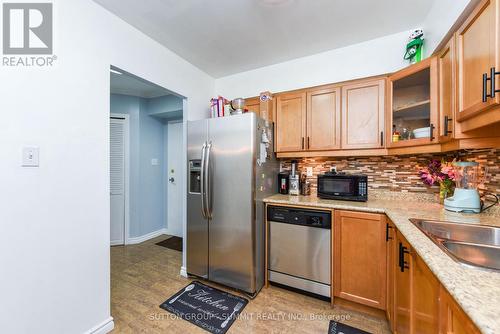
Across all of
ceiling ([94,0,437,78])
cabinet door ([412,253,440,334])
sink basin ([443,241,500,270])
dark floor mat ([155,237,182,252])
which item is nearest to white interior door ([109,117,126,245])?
dark floor mat ([155,237,182,252])

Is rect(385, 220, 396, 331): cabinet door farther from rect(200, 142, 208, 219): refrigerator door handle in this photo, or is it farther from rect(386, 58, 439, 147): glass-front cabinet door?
rect(200, 142, 208, 219): refrigerator door handle

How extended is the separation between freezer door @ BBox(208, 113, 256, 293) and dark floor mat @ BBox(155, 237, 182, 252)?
1260 mm

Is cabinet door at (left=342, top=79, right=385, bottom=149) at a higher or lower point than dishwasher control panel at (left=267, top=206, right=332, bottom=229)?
higher

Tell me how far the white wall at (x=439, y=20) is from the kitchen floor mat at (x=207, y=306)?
2.64 m

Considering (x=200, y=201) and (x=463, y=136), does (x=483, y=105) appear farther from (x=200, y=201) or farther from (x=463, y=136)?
(x=200, y=201)

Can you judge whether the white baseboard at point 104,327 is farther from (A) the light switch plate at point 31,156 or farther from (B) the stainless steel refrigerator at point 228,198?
(A) the light switch plate at point 31,156

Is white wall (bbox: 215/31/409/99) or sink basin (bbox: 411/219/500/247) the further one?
white wall (bbox: 215/31/409/99)

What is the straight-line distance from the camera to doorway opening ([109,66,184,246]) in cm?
328

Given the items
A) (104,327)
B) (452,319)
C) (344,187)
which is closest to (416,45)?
(344,187)

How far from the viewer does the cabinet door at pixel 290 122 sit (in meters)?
2.29

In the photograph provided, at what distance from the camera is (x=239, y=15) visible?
171 cm

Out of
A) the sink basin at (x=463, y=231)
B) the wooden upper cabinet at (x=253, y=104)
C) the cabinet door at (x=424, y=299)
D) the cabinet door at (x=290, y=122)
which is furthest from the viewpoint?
the wooden upper cabinet at (x=253, y=104)

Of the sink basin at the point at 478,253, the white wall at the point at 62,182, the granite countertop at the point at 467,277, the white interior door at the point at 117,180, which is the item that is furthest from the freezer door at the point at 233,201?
the white interior door at the point at 117,180

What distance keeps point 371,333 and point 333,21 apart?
Answer: 2.55 metres
